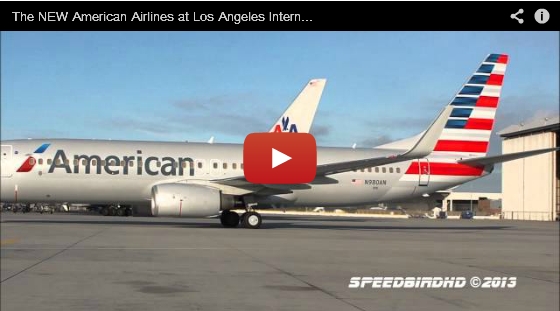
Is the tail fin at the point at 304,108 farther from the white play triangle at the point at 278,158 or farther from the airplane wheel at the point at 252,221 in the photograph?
the white play triangle at the point at 278,158

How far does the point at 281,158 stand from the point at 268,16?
60.9 inches

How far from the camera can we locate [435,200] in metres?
31.7

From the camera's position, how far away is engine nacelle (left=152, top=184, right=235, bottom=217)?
74.5 feet

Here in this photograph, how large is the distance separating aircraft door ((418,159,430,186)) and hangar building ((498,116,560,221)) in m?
30.3

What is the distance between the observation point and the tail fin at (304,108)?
99.0 ft

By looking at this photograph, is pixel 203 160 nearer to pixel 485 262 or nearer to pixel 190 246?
pixel 190 246

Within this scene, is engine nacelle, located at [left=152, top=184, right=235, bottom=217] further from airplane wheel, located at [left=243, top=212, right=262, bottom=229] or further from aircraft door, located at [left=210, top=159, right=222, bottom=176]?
aircraft door, located at [left=210, top=159, right=222, bottom=176]

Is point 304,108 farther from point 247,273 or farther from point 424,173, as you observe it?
point 247,273

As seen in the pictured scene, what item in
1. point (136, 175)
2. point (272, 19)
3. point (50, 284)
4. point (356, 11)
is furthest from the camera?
point (136, 175)

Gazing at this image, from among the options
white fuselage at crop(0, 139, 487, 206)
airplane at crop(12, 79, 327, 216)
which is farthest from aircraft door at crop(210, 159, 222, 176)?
airplane at crop(12, 79, 327, 216)

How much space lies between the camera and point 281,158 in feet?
22.7

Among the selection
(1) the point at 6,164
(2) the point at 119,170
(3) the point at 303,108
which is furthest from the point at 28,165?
(3) the point at 303,108

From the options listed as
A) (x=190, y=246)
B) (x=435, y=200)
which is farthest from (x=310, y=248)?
(x=435, y=200)

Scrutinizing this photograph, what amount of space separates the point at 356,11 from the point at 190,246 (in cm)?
1001
